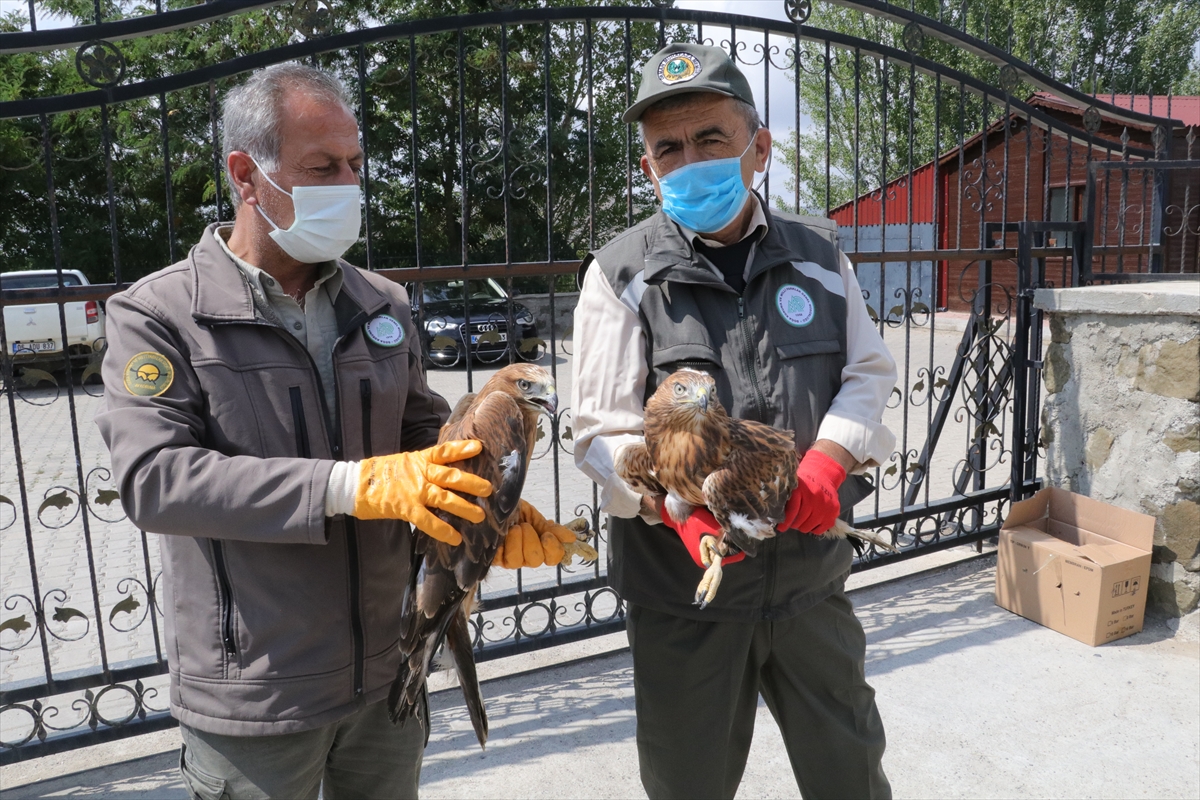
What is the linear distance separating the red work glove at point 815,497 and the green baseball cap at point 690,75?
983 millimetres

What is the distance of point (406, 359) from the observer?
215 cm

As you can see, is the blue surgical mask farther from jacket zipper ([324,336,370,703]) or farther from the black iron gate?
the black iron gate

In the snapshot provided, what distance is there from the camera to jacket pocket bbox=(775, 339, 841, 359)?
2129mm

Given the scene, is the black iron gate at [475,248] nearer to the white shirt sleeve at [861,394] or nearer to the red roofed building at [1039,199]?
the red roofed building at [1039,199]

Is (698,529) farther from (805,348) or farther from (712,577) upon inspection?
(805,348)

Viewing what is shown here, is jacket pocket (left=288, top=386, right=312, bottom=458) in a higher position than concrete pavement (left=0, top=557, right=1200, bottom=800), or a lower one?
higher

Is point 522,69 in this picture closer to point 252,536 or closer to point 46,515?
point 46,515

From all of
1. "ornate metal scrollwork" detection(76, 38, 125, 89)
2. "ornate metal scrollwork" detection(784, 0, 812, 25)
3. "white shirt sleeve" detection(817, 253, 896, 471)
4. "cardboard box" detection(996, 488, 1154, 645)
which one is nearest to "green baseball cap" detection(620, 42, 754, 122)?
"white shirt sleeve" detection(817, 253, 896, 471)

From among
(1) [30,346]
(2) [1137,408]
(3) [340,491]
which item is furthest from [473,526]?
(1) [30,346]

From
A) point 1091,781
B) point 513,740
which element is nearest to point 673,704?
point 513,740

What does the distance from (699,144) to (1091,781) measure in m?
Answer: 2.85

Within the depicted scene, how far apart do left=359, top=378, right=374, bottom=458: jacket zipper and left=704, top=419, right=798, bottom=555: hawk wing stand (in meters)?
0.83

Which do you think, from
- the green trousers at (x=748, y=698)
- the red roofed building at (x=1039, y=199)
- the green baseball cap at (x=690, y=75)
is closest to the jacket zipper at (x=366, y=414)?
the green trousers at (x=748, y=698)

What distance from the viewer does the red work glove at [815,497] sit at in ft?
6.29
